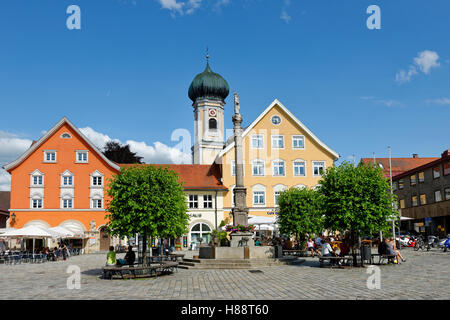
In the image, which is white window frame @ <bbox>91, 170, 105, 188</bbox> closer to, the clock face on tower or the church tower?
the church tower

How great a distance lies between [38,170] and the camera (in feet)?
145

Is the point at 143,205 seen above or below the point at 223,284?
above

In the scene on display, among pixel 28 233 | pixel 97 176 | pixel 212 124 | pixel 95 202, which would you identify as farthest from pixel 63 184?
pixel 212 124

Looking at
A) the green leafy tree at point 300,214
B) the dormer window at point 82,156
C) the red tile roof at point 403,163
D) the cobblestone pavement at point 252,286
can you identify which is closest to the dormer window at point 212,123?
the red tile roof at point 403,163

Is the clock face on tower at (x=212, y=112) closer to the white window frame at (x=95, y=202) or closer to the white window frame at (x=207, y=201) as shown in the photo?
the white window frame at (x=207, y=201)

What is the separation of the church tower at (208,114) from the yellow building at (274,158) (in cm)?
2427

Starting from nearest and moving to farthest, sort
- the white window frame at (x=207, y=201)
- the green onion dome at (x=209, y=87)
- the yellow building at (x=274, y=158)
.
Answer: the white window frame at (x=207, y=201), the yellow building at (x=274, y=158), the green onion dome at (x=209, y=87)

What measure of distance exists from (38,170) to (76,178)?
374cm

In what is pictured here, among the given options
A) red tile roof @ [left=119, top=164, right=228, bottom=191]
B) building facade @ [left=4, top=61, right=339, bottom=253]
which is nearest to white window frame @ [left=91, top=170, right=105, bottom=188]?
building facade @ [left=4, top=61, right=339, bottom=253]

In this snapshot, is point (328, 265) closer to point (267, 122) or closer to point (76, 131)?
point (267, 122)

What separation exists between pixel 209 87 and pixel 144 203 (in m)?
58.4

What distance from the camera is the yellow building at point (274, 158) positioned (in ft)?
154

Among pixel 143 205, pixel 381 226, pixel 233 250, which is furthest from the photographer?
pixel 233 250

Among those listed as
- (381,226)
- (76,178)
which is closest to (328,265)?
(381,226)
